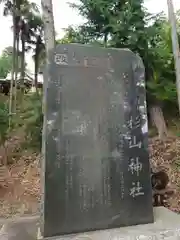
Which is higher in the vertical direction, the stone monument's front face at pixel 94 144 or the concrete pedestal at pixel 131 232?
the stone monument's front face at pixel 94 144

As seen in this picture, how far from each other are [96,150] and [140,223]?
2.65ft

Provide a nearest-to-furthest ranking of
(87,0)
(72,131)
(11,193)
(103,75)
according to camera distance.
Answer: (72,131)
(103,75)
(11,193)
(87,0)

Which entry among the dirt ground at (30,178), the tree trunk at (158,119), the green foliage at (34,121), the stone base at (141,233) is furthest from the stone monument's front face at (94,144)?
the tree trunk at (158,119)

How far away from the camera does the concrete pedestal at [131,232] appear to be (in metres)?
2.22

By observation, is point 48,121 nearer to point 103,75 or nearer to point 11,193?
point 103,75

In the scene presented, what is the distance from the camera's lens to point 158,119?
22.4 feet

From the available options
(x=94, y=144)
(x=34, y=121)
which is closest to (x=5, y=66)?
(x=34, y=121)

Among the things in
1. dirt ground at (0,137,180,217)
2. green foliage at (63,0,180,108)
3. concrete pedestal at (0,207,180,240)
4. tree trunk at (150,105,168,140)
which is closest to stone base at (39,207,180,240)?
concrete pedestal at (0,207,180,240)

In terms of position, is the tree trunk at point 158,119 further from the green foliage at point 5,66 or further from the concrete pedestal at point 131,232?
the green foliage at point 5,66

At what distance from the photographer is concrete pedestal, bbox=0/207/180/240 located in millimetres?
2223

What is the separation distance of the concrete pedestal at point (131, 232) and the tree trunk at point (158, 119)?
414 centimetres

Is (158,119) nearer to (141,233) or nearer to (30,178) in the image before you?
→ (30,178)

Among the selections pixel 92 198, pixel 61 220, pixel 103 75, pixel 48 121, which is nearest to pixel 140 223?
pixel 92 198

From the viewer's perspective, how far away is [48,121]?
244cm
